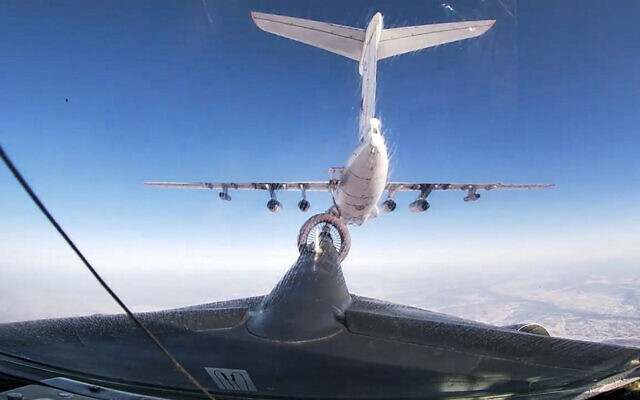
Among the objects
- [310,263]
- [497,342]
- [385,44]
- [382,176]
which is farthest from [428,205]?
[497,342]

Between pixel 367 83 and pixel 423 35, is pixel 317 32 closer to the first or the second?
pixel 367 83

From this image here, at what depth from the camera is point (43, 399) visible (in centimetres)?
167

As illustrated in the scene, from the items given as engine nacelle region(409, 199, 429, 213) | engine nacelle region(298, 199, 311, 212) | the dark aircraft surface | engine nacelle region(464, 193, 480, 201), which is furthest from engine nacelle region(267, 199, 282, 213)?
the dark aircraft surface

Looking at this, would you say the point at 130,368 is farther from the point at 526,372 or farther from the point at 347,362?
the point at 526,372

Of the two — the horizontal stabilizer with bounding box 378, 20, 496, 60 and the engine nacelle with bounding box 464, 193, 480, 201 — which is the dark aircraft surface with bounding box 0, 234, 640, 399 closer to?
the horizontal stabilizer with bounding box 378, 20, 496, 60

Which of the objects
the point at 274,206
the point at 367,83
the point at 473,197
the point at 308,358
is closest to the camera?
the point at 308,358

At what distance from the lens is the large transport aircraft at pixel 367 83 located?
56.3 ft

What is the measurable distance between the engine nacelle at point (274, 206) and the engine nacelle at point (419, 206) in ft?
30.2

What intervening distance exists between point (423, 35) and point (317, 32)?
7.33m

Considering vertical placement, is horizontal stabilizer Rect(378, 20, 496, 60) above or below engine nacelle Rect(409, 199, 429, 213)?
above

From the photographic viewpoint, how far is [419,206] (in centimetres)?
2359

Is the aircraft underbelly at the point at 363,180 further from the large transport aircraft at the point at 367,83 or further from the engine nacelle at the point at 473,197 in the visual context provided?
the engine nacelle at the point at 473,197

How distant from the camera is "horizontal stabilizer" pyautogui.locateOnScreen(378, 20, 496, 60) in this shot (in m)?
22.0

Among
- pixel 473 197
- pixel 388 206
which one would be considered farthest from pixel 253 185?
pixel 473 197
